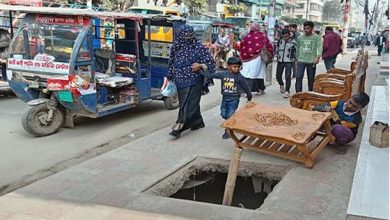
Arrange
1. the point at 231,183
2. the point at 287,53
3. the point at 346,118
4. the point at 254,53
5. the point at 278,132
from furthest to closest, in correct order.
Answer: the point at 287,53 → the point at 254,53 → the point at 346,118 → the point at 278,132 → the point at 231,183

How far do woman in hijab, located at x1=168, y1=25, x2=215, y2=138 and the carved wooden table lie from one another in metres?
1.25

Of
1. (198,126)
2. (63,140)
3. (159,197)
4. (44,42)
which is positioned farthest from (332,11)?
(159,197)

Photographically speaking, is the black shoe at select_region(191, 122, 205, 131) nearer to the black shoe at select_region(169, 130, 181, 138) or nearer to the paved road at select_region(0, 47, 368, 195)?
the black shoe at select_region(169, 130, 181, 138)

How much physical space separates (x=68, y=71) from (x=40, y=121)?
935 millimetres

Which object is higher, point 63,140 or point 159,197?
point 159,197

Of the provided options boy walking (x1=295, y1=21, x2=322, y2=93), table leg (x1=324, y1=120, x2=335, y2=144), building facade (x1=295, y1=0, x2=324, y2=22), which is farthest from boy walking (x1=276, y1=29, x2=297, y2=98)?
building facade (x1=295, y1=0, x2=324, y2=22)

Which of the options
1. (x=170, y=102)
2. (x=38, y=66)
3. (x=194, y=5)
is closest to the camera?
(x=38, y=66)

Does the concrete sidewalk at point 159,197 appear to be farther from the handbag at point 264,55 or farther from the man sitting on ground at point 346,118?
the handbag at point 264,55

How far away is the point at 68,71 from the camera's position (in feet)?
22.2

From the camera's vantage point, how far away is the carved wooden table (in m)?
4.66

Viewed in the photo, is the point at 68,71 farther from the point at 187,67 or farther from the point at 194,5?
the point at 194,5

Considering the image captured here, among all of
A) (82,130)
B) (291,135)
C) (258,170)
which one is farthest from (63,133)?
(291,135)

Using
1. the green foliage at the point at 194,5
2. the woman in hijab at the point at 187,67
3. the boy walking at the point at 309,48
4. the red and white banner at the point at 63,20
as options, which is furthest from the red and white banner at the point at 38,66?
→ the green foliage at the point at 194,5

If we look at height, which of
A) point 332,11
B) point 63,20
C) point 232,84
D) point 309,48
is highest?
point 332,11
